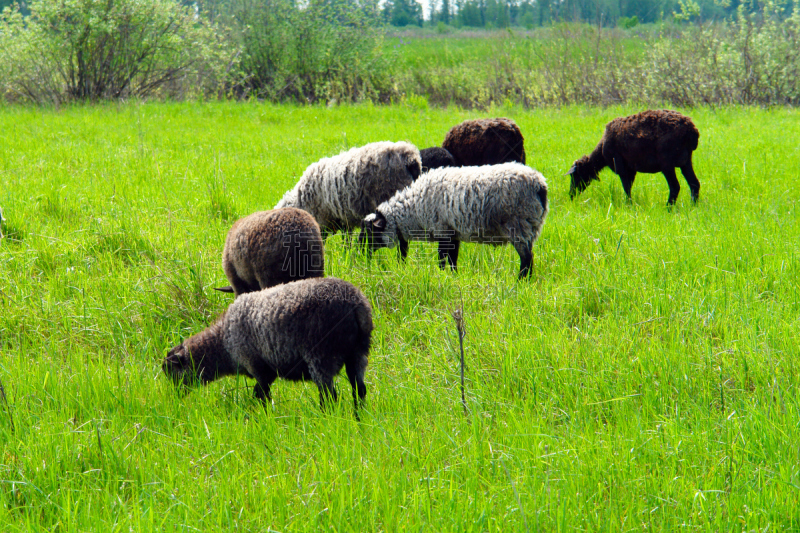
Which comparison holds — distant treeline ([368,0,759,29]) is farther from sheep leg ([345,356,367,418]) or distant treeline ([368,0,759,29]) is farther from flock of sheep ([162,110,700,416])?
sheep leg ([345,356,367,418])

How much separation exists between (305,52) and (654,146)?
15.8m

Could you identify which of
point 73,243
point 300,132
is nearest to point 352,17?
point 300,132

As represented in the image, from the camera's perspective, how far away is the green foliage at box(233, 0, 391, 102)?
806 inches

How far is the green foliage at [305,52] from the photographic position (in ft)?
67.2

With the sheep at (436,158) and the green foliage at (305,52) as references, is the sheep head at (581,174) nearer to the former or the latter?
the sheep at (436,158)

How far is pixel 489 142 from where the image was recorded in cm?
766

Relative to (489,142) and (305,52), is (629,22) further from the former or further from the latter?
(489,142)

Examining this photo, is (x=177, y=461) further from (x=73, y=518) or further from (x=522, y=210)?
(x=522, y=210)

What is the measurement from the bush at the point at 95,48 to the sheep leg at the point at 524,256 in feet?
47.1

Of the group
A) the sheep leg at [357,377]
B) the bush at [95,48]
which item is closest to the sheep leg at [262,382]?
the sheep leg at [357,377]


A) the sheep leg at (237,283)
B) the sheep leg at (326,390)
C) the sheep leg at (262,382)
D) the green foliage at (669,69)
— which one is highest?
the green foliage at (669,69)

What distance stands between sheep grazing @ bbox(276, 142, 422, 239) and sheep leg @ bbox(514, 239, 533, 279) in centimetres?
147

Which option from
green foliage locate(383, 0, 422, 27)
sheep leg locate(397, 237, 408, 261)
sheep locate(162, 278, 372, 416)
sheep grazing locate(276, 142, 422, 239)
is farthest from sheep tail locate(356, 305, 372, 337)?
green foliage locate(383, 0, 422, 27)

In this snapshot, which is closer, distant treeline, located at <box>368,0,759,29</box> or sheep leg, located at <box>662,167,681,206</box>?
sheep leg, located at <box>662,167,681,206</box>
